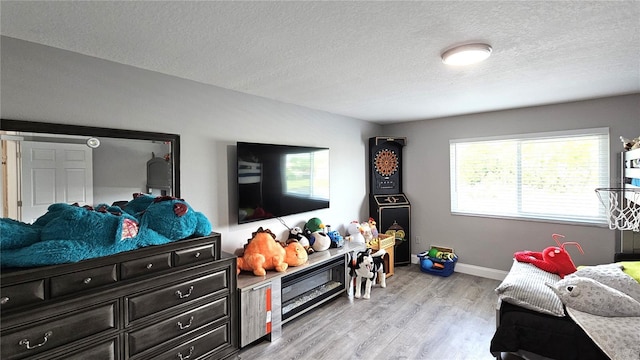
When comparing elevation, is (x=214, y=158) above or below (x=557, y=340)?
above

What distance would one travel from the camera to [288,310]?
280 cm

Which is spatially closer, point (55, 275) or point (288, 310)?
point (55, 275)

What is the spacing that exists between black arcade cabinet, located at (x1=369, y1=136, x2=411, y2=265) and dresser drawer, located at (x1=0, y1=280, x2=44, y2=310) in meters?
3.80

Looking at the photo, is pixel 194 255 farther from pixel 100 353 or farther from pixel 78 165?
pixel 78 165

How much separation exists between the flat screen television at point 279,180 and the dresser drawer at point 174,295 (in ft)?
2.37

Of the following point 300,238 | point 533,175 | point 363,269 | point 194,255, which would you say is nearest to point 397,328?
point 363,269

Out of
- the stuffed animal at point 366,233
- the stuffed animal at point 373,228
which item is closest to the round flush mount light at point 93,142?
the stuffed animal at point 366,233

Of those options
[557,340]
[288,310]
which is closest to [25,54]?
[288,310]

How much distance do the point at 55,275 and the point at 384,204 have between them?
3.82m

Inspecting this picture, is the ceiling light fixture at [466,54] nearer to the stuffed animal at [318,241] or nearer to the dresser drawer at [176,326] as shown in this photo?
the stuffed animal at [318,241]

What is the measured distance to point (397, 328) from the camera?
8.99 feet

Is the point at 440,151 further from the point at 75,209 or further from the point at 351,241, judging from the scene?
the point at 75,209

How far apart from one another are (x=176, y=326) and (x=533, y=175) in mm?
4238

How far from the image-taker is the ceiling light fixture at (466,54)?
1831 millimetres
